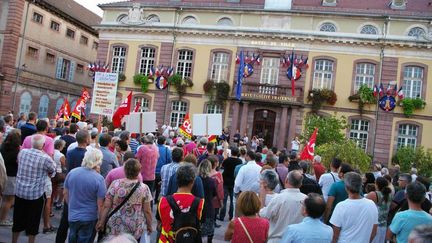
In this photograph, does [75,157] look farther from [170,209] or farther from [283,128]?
[283,128]

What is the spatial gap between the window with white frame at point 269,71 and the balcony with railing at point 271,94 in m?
1.22

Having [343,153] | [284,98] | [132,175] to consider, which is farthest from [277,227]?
[284,98]

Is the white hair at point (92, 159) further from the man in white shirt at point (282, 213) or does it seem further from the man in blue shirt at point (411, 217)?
the man in blue shirt at point (411, 217)

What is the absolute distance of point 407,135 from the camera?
26.8 m

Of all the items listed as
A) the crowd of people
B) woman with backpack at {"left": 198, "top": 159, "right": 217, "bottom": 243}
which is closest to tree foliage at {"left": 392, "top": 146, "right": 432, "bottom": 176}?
the crowd of people

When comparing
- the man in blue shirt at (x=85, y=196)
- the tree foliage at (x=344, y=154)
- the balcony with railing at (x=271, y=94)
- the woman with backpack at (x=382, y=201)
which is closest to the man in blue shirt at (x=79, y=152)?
the man in blue shirt at (x=85, y=196)

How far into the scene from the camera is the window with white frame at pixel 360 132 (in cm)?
2747

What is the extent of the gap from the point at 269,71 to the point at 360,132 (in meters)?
7.08

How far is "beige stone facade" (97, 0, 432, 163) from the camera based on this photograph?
27.0m

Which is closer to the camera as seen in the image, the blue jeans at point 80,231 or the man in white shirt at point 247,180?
the blue jeans at point 80,231

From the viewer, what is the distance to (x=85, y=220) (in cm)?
601

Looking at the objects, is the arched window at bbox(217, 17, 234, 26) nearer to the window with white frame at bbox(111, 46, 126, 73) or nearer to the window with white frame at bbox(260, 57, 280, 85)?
the window with white frame at bbox(260, 57, 280, 85)

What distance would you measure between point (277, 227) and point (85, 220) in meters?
2.64

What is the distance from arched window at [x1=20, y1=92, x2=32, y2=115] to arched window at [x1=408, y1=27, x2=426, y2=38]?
28185 mm
